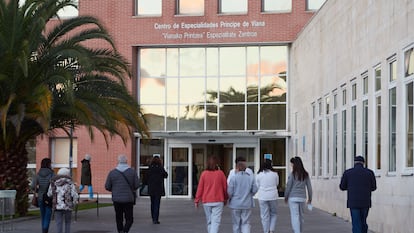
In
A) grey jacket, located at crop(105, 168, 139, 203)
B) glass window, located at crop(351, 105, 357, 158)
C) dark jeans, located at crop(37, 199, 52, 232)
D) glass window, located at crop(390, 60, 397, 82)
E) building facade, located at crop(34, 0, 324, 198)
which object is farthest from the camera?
building facade, located at crop(34, 0, 324, 198)

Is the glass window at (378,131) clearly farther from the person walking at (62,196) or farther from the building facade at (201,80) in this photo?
the building facade at (201,80)

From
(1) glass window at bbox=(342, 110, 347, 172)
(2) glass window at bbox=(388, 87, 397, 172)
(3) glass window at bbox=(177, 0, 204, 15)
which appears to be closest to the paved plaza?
(1) glass window at bbox=(342, 110, 347, 172)

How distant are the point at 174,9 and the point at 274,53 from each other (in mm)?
5230

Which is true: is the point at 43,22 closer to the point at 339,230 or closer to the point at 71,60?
the point at 71,60

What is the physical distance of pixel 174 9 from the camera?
125ft

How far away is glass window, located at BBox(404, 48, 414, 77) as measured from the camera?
52.4 feet

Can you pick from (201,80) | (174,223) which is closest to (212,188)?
(174,223)

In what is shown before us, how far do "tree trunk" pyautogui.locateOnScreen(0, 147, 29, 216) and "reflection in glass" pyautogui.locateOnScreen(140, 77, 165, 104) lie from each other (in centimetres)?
1563

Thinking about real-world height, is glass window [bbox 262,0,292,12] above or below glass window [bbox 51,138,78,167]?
above

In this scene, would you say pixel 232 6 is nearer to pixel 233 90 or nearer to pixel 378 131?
pixel 233 90

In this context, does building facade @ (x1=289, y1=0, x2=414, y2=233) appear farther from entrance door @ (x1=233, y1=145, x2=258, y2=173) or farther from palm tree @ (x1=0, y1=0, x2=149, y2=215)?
palm tree @ (x1=0, y1=0, x2=149, y2=215)

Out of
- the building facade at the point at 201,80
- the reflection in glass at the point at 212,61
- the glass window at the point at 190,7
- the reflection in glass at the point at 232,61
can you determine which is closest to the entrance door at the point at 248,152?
the building facade at the point at 201,80

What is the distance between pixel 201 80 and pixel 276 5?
5063 mm

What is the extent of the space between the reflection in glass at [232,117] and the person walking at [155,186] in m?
16.1
